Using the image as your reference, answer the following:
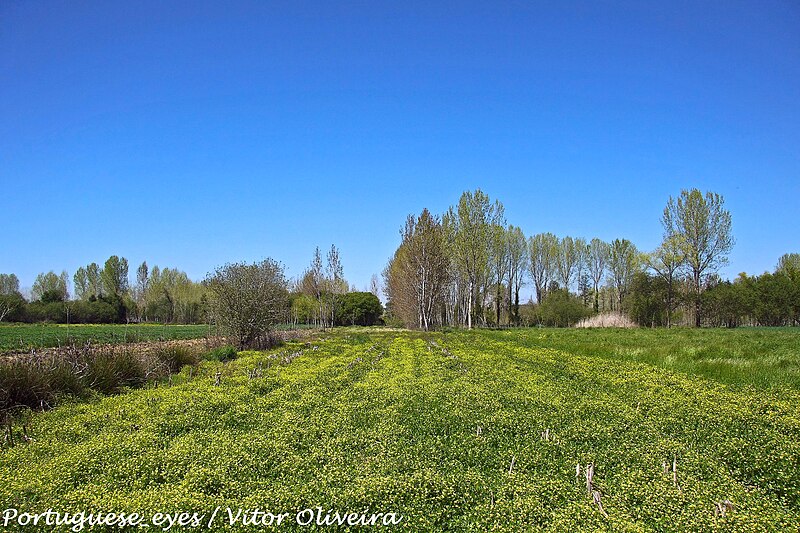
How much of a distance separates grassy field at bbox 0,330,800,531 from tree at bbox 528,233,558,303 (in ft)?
200

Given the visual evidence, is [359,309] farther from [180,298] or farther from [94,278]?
[94,278]

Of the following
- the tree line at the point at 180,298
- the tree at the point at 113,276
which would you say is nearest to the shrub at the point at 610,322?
the tree line at the point at 180,298

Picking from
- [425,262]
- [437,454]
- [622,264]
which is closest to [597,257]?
[622,264]

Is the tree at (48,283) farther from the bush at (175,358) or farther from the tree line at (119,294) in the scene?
the bush at (175,358)

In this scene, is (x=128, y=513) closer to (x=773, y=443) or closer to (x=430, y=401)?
(x=430, y=401)

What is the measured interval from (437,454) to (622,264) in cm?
7168

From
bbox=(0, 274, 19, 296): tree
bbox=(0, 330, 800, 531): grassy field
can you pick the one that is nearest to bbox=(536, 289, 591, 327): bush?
bbox=(0, 330, 800, 531): grassy field

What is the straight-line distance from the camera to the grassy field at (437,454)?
4.89m

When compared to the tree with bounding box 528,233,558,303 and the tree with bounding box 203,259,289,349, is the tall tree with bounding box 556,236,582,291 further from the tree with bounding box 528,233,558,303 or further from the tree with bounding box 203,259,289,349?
the tree with bounding box 203,259,289,349

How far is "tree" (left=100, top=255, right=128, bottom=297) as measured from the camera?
82.1 metres

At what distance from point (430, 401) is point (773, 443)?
5.77 m

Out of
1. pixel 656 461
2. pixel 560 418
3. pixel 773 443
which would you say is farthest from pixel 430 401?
pixel 773 443

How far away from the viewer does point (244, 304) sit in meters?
24.2

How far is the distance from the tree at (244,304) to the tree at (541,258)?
53765 mm
